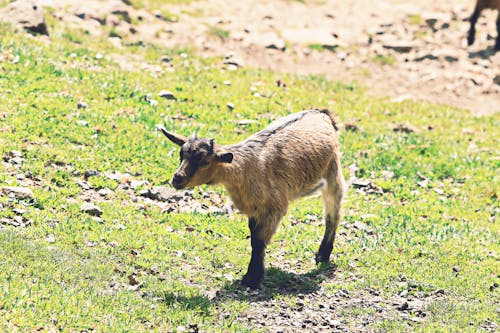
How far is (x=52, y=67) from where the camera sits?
1565cm

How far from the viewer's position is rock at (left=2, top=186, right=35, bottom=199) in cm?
1094

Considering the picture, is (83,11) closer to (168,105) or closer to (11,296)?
(168,105)

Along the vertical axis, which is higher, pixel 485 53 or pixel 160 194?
pixel 485 53

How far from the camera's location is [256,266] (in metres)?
9.86

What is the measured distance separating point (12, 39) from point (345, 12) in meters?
10.6

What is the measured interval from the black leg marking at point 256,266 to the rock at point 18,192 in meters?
3.39

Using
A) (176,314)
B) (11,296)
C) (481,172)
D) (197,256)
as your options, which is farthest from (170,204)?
(481,172)

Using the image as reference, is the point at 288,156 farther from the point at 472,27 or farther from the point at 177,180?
the point at 472,27

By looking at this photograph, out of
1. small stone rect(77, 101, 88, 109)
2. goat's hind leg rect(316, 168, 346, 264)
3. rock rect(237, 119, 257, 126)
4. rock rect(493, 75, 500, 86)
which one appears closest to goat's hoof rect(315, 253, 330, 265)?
goat's hind leg rect(316, 168, 346, 264)

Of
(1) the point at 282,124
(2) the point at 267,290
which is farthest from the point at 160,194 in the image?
(2) the point at 267,290

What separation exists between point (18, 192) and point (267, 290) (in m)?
3.89

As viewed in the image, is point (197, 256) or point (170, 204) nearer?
point (197, 256)

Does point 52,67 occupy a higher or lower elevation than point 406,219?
higher

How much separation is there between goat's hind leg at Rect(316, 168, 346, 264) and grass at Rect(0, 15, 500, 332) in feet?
0.73
